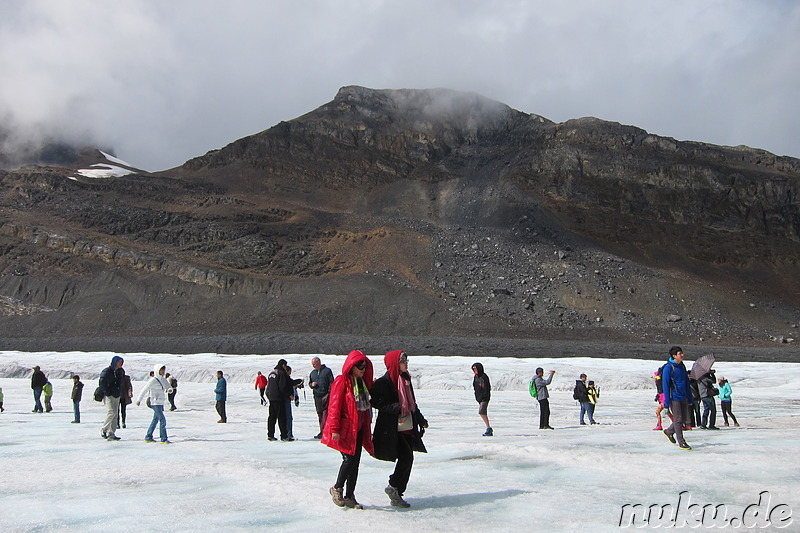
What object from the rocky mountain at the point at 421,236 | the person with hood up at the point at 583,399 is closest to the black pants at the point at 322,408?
the person with hood up at the point at 583,399

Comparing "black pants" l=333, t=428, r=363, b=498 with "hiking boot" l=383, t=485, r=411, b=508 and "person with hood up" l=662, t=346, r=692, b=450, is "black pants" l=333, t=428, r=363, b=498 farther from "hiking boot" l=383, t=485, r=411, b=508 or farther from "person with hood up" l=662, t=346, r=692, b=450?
"person with hood up" l=662, t=346, r=692, b=450

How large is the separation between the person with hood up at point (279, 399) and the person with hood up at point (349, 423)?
5.79 metres

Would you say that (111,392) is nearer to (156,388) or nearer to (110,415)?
(110,415)

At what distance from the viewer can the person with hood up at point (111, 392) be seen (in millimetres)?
12328

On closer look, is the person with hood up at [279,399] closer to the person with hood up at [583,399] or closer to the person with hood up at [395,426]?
the person with hood up at [395,426]

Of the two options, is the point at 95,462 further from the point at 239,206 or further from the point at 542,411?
the point at 239,206

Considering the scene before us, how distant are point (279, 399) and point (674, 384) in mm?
6921

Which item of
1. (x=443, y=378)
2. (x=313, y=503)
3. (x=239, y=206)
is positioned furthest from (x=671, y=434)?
(x=239, y=206)

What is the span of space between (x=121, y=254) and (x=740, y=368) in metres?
64.0

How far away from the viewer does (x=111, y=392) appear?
40.7 feet

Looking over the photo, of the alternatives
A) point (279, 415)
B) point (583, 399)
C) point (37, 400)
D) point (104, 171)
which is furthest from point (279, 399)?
point (104, 171)

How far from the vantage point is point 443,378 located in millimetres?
31500

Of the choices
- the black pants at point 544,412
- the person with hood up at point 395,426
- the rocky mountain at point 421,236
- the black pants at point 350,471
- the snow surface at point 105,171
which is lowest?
the black pants at point 544,412

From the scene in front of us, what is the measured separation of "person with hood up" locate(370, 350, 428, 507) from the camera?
681 centimetres
